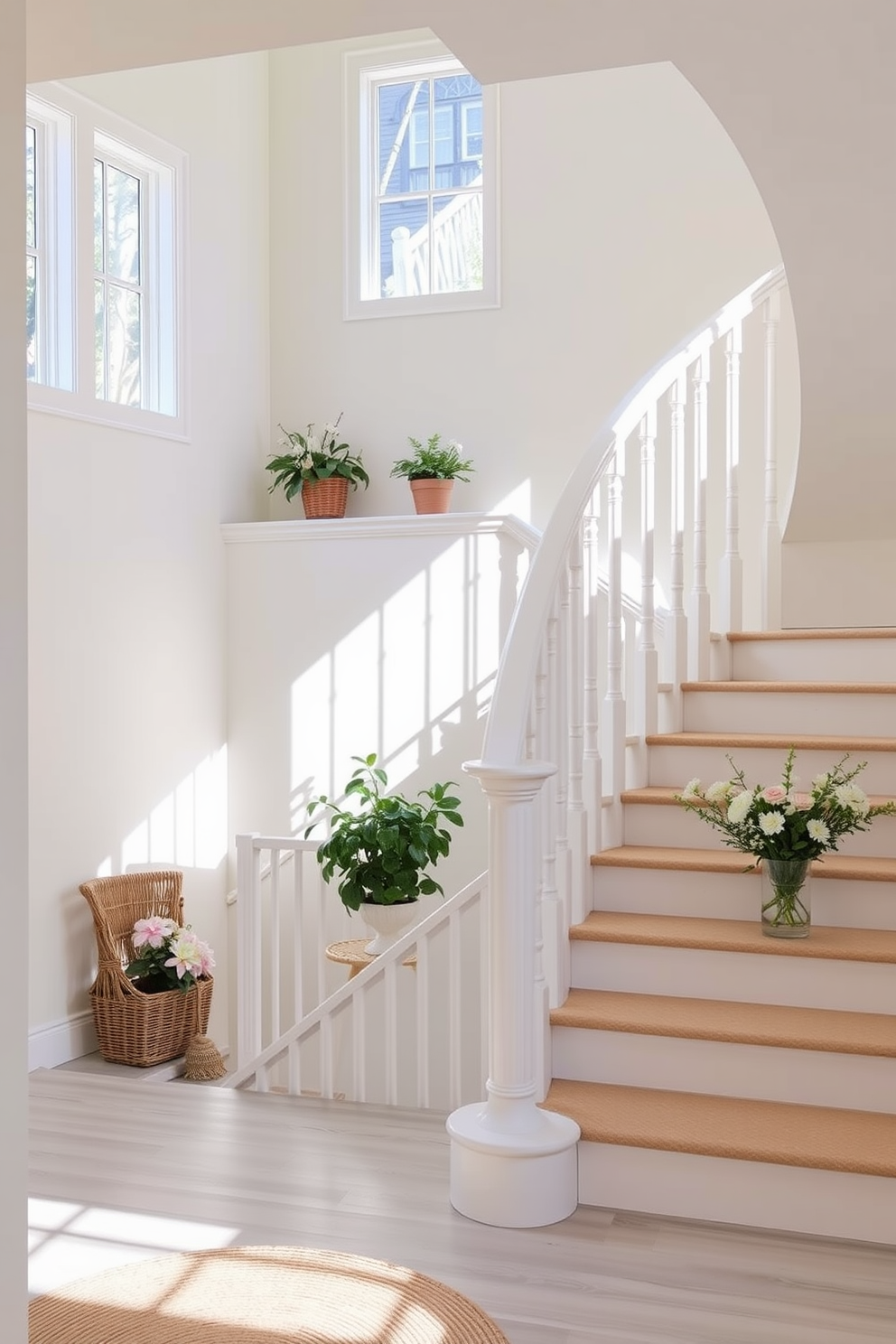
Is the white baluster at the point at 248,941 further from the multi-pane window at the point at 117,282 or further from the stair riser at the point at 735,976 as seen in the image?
the multi-pane window at the point at 117,282

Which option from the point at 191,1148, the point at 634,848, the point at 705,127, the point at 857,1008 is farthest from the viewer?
the point at 705,127

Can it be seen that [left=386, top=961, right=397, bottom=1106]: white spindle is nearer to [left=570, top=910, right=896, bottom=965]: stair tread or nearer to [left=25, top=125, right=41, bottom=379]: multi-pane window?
[left=570, top=910, right=896, bottom=965]: stair tread

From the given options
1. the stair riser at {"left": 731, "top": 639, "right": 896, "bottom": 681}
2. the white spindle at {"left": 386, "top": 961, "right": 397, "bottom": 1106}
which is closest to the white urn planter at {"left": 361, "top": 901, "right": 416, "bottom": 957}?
the white spindle at {"left": 386, "top": 961, "right": 397, "bottom": 1106}

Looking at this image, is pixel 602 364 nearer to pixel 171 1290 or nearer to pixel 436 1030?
pixel 436 1030

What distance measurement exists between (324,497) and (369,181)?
5.43 feet

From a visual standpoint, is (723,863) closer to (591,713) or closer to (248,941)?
(591,713)

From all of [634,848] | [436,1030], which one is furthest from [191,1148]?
[436,1030]

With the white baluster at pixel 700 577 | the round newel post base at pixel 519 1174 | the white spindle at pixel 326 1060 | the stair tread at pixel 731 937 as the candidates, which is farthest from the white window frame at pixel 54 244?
the round newel post base at pixel 519 1174

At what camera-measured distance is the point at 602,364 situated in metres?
6.00

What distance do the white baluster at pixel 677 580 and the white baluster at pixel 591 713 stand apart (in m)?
0.61

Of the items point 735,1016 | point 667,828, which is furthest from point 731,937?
point 667,828

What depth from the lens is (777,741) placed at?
12.6 feet

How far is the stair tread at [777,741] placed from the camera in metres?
3.77

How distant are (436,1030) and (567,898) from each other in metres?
2.41
